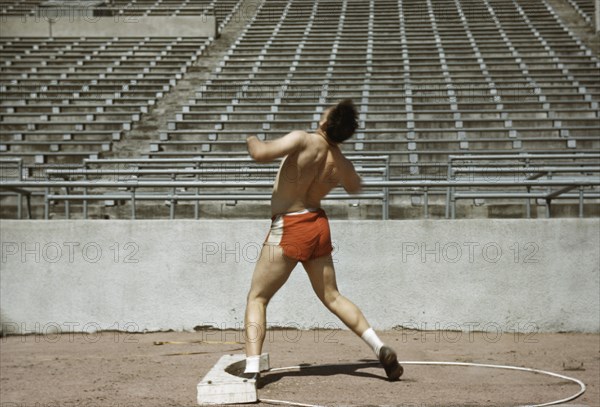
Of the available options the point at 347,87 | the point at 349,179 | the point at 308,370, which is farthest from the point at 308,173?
the point at 347,87

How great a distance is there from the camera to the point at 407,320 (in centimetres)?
664

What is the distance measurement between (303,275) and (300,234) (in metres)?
2.29

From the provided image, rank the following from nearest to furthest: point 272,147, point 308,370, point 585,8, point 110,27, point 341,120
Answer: point 272,147 < point 341,120 < point 308,370 < point 110,27 < point 585,8

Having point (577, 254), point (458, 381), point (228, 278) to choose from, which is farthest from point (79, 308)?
point (577, 254)

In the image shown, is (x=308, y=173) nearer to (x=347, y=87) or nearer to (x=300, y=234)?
(x=300, y=234)

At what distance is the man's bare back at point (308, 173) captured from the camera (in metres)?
4.33

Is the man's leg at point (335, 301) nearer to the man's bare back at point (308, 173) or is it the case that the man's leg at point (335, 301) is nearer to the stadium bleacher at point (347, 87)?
the man's bare back at point (308, 173)

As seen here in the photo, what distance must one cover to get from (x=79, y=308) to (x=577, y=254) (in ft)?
14.3

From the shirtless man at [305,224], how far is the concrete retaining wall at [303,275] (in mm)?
2134

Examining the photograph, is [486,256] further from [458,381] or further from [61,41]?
[61,41]

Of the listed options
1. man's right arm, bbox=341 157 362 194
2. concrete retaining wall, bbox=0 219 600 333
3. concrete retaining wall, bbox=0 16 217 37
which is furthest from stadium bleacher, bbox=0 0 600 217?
man's right arm, bbox=341 157 362 194

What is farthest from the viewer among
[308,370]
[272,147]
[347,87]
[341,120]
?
[347,87]

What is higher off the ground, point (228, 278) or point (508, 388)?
point (228, 278)

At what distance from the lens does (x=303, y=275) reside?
21.8 feet
